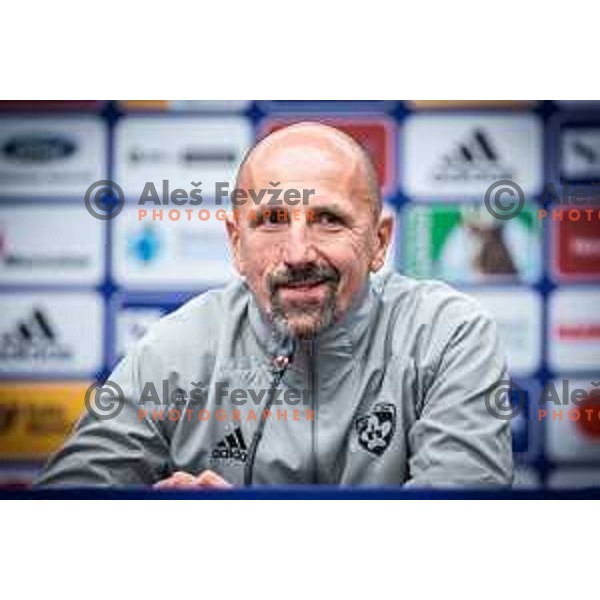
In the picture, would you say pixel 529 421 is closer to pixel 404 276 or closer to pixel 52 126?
pixel 404 276

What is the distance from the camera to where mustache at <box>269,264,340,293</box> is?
191 cm

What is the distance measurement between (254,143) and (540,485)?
3.18ft

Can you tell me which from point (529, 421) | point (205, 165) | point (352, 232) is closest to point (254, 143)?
point (205, 165)

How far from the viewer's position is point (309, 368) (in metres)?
1.95

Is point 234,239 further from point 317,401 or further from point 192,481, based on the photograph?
point 192,481

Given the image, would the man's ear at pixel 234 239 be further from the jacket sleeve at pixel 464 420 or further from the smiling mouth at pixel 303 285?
the jacket sleeve at pixel 464 420

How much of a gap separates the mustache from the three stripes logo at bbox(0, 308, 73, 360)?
50 centimetres

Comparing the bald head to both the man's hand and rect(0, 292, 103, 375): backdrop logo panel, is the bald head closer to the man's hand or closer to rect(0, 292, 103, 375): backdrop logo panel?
rect(0, 292, 103, 375): backdrop logo panel

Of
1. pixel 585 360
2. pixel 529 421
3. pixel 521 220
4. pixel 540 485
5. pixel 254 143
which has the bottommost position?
pixel 540 485

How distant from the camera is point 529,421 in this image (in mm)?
2004

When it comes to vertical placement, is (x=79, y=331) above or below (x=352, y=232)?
below

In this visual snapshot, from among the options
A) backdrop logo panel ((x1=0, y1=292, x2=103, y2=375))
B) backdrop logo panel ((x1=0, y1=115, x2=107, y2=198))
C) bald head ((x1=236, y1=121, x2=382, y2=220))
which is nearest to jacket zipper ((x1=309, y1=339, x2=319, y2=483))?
bald head ((x1=236, y1=121, x2=382, y2=220))

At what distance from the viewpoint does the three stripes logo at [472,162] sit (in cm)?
198
